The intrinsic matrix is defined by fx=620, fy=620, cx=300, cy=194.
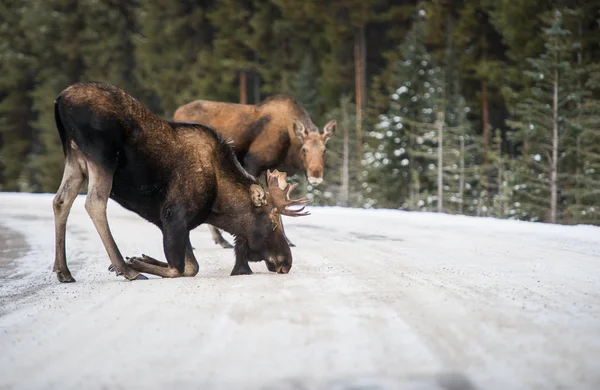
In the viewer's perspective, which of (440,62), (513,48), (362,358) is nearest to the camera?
(362,358)

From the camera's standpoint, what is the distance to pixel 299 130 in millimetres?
10602

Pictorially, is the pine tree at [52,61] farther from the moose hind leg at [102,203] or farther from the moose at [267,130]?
the moose hind leg at [102,203]

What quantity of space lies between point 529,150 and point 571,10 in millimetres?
8152

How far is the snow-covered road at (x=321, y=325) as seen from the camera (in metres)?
2.92

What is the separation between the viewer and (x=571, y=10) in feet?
83.4

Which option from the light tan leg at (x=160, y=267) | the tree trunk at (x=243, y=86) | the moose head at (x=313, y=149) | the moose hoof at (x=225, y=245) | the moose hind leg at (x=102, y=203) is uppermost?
the tree trunk at (x=243, y=86)

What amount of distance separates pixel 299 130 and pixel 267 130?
0.83 m

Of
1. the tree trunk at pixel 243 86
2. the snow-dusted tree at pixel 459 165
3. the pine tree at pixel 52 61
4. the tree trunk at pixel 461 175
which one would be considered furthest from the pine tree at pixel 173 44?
the tree trunk at pixel 461 175

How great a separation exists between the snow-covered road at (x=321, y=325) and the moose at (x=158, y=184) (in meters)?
0.33

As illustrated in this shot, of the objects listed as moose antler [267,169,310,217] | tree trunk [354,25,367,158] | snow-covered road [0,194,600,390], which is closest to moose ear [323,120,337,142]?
snow-covered road [0,194,600,390]

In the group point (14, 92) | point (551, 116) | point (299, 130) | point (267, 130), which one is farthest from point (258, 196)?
point (14, 92)

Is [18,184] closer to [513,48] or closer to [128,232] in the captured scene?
[513,48]

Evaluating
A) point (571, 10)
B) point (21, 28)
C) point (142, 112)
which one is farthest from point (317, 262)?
point (21, 28)

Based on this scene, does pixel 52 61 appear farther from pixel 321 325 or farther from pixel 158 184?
pixel 321 325
